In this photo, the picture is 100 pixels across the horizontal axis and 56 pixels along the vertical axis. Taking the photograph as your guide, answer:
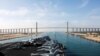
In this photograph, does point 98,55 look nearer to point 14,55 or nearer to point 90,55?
point 90,55

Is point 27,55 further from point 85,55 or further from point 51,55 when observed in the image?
point 85,55

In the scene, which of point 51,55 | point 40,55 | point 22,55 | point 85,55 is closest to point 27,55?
point 22,55

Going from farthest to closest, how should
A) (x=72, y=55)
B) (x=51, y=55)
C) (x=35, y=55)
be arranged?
(x=72, y=55)
(x=35, y=55)
(x=51, y=55)

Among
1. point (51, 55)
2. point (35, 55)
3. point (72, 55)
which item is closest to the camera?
point (51, 55)

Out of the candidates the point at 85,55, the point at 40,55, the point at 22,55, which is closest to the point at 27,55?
the point at 22,55

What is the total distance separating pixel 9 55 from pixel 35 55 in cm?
558

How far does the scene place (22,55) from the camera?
46.4 m

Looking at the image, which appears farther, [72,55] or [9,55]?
[72,55]

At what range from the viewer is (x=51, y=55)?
41156mm

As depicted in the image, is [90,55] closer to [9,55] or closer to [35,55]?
[35,55]

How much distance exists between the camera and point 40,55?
43656 millimetres

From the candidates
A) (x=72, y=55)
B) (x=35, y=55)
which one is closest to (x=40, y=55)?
(x=35, y=55)

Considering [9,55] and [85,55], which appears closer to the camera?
[9,55]

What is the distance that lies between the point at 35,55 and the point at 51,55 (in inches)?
187
